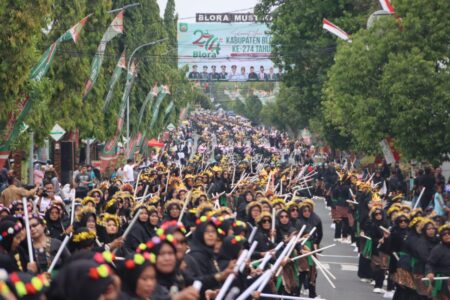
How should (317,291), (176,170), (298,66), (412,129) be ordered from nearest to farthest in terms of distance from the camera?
(317,291)
(412,129)
(176,170)
(298,66)

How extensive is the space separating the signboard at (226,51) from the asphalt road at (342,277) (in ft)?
210

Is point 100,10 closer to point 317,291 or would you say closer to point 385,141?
point 385,141

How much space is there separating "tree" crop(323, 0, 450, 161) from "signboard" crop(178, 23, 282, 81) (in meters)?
57.6

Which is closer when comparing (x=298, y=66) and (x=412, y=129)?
(x=412, y=129)

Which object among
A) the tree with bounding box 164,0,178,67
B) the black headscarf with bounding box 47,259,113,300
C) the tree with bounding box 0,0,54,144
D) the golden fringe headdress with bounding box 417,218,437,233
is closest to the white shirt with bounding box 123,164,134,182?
the tree with bounding box 0,0,54,144

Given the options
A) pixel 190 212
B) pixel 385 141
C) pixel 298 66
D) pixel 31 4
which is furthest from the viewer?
pixel 298 66

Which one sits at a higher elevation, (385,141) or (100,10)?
(100,10)

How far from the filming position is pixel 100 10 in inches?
1752

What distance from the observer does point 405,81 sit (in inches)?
1325

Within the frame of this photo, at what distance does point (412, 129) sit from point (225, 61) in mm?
63498

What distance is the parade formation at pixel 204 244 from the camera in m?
8.57

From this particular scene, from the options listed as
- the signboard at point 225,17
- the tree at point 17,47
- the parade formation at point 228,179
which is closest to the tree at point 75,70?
the parade formation at point 228,179

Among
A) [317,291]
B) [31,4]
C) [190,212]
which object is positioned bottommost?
[317,291]

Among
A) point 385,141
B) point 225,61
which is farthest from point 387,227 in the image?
point 225,61
